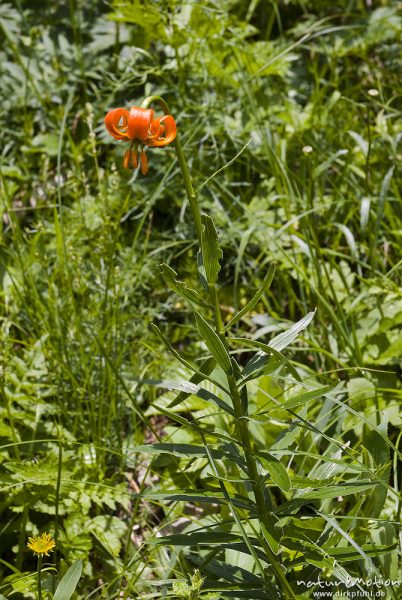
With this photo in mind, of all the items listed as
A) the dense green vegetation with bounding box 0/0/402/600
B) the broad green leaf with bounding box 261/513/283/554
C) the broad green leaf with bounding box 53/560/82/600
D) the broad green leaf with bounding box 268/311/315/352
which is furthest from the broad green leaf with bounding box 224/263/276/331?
the broad green leaf with bounding box 53/560/82/600

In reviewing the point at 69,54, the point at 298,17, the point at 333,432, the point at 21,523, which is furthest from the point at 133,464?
the point at 298,17

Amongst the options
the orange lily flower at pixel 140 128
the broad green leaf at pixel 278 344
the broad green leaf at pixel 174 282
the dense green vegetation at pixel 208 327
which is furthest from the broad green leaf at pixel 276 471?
the orange lily flower at pixel 140 128

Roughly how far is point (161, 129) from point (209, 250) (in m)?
0.21

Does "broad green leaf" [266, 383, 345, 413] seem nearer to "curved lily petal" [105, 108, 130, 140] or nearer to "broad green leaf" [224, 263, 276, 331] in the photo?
"broad green leaf" [224, 263, 276, 331]

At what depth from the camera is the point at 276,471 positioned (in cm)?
122

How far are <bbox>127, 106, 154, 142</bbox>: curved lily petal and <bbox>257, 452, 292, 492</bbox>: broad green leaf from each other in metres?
0.57

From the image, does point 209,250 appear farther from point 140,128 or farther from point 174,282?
point 140,128

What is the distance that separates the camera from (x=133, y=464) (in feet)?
6.26

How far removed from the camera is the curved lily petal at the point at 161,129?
44.9 inches

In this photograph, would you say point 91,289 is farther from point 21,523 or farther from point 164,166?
point 21,523

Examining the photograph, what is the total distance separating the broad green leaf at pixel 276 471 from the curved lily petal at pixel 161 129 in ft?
1.79

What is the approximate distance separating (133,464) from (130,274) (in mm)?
639

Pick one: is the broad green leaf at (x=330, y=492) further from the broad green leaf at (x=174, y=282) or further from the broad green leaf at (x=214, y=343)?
the broad green leaf at (x=174, y=282)

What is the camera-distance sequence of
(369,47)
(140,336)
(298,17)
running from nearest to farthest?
(140,336), (369,47), (298,17)
